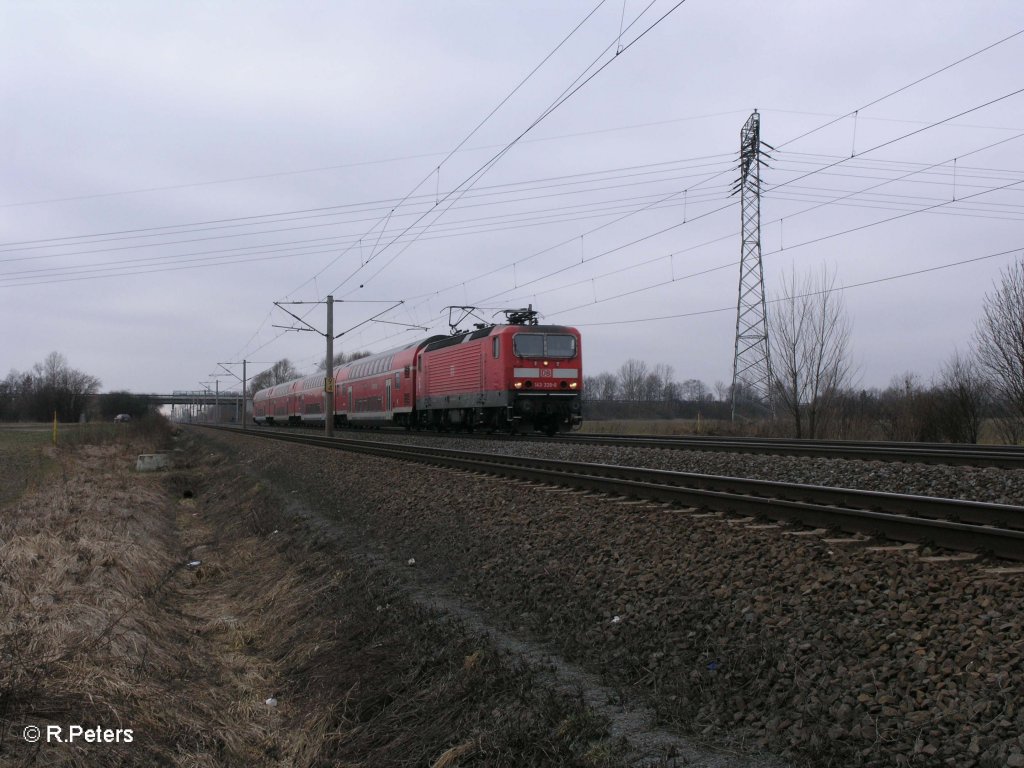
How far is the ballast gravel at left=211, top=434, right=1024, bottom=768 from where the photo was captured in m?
3.74

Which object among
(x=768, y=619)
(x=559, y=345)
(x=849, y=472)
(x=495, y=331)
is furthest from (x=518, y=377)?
(x=768, y=619)

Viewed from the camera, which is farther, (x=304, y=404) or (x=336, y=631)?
(x=304, y=404)

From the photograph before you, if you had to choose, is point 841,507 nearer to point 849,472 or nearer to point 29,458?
point 849,472

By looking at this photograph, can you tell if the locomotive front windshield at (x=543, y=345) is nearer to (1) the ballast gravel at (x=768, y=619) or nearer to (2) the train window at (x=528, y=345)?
(2) the train window at (x=528, y=345)

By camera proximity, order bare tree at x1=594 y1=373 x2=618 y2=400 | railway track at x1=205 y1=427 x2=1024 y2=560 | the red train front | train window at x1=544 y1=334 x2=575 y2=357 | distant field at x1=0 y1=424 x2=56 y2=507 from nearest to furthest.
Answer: railway track at x1=205 y1=427 x2=1024 y2=560
distant field at x1=0 y1=424 x2=56 y2=507
the red train front
train window at x1=544 y1=334 x2=575 y2=357
bare tree at x1=594 y1=373 x2=618 y2=400

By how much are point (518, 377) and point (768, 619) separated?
1802 centimetres

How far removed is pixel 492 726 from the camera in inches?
183

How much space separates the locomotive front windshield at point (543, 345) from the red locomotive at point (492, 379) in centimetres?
3

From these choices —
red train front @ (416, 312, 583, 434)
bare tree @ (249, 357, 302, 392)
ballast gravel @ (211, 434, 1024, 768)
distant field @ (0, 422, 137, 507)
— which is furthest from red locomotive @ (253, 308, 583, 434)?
bare tree @ (249, 357, 302, 392)

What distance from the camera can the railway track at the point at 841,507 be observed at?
Result: 566cm

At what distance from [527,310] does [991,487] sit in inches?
672

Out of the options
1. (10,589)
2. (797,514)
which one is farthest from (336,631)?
(797,514)

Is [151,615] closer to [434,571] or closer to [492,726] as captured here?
[434,571]

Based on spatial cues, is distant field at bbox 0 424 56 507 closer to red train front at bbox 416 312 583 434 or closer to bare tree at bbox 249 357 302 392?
red train front at bbox 416 312 583 434
